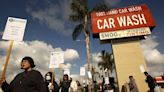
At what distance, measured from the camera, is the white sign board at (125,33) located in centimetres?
1372

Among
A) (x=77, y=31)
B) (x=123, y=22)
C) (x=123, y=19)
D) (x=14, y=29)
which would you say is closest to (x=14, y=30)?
(x=14, y=29)

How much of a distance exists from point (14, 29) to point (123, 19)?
10002 mm

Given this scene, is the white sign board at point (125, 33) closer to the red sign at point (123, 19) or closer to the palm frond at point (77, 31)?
the red sign at point (123, 19)

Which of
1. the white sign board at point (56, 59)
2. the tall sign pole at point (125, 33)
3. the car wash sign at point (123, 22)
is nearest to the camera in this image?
the white sign board at point (56, 59)

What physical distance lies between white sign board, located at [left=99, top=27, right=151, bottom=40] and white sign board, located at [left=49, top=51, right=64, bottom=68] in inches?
181

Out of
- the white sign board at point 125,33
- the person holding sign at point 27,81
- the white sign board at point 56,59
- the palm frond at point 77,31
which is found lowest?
the person holding sign at point 27,81

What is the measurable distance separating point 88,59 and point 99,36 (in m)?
9.36

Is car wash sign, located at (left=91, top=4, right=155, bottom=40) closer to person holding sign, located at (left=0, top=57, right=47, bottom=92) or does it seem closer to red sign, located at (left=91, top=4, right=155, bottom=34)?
red sign, located at (left=91, top=4, right=155, bottom=34)

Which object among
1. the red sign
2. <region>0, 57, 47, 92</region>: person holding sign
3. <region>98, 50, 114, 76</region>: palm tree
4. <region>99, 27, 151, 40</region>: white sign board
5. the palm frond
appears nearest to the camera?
<region>0, 57, 47, 92</region>: person holding sign

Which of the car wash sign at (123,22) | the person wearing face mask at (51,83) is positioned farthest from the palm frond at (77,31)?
the person wearing face mask at (51,83)

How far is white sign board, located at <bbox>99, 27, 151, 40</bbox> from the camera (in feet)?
45.0

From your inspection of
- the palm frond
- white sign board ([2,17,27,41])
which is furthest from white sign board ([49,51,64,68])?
the palm frond

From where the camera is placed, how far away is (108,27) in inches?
559

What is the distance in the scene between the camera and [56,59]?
10.1 meters
